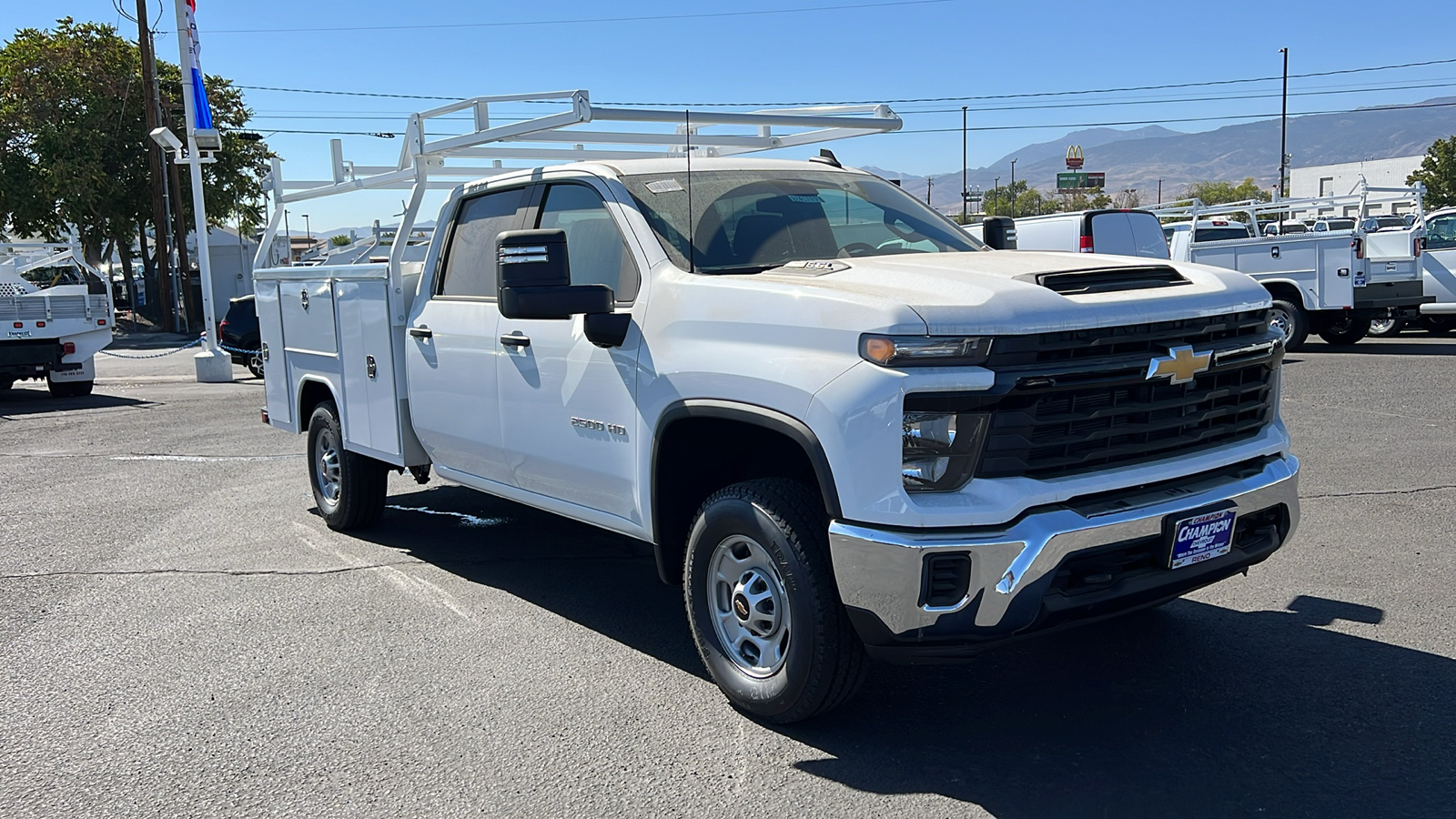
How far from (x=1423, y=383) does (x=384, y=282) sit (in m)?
11.2

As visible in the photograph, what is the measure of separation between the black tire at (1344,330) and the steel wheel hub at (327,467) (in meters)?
14.2

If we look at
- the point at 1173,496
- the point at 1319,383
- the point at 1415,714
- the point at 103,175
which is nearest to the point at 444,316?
the point at 1173,496

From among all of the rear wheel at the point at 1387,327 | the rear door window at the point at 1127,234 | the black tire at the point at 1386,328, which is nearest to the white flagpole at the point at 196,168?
the rear door window at the point at 1127,234

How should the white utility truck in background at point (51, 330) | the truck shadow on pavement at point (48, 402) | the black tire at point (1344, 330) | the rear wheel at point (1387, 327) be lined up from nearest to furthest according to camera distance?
the truck shadow on pavement at point (48, 402)
the white utility truck in background at point (51, 330)
the black tire at point (1344, 330)
the rear wheel at point (1387, 327)

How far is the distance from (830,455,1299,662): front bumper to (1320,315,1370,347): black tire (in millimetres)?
14456

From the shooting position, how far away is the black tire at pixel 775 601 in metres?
3.79

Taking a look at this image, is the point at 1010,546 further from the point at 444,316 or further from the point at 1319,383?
the point at 1319,383

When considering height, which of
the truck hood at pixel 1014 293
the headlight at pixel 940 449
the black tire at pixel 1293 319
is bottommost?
the black tire at pixel 1293 319

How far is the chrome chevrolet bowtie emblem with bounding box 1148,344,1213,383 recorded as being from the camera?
3.75m

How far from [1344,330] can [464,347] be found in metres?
15.5

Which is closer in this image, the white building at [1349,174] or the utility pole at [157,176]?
the utility pole at [157,176]

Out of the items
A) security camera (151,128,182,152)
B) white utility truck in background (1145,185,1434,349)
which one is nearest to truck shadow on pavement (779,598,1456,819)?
white utility truck in background (1145,185,1434,349)

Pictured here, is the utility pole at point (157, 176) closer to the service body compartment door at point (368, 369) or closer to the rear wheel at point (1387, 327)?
the service body compartment door at point (368, 369)

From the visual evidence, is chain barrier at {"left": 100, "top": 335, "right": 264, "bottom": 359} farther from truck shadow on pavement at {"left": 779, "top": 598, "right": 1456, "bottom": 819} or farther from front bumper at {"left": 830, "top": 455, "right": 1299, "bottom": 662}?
front bumper at {"left": 830, "top": 455, "right": 1299, "bottom": 662}
